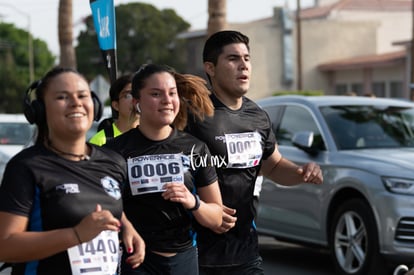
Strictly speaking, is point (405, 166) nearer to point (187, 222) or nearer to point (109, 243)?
point (187, 222)

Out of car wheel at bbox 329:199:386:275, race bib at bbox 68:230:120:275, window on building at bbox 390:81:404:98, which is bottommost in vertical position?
window on building at bbox 390:81:404:98

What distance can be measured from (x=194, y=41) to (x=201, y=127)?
61303 millimetres

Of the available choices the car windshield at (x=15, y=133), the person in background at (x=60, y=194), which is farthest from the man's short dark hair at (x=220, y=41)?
the car windshield at (x=15, y=133)

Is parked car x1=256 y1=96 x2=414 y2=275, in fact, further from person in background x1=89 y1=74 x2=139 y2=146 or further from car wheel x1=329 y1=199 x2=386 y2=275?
person in background x1=89 y1=74 x2=139 y2=146

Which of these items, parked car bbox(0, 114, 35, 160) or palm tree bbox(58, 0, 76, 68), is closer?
parked car bbox(0, 114, 35, 160)

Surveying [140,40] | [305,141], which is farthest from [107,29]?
[140,40]

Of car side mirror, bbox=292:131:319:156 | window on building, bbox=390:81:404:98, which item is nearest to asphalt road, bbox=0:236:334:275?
car side mirror, bbox=292:131:319:156

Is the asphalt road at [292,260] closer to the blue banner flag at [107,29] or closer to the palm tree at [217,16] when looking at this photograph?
the blue banner flag at [107,29]

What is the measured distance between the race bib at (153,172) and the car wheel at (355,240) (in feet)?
14.0

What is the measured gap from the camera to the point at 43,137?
4.20 m

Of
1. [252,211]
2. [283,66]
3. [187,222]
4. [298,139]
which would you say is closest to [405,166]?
[298,139]

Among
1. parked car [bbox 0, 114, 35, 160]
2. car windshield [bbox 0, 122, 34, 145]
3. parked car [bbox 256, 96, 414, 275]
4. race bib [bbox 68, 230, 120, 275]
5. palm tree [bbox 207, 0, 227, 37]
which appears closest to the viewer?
race bib [bbox 68, 230, 120, 275]

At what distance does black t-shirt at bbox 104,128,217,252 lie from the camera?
16.7ft

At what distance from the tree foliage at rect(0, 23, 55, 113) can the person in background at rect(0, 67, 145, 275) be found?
257 ft
